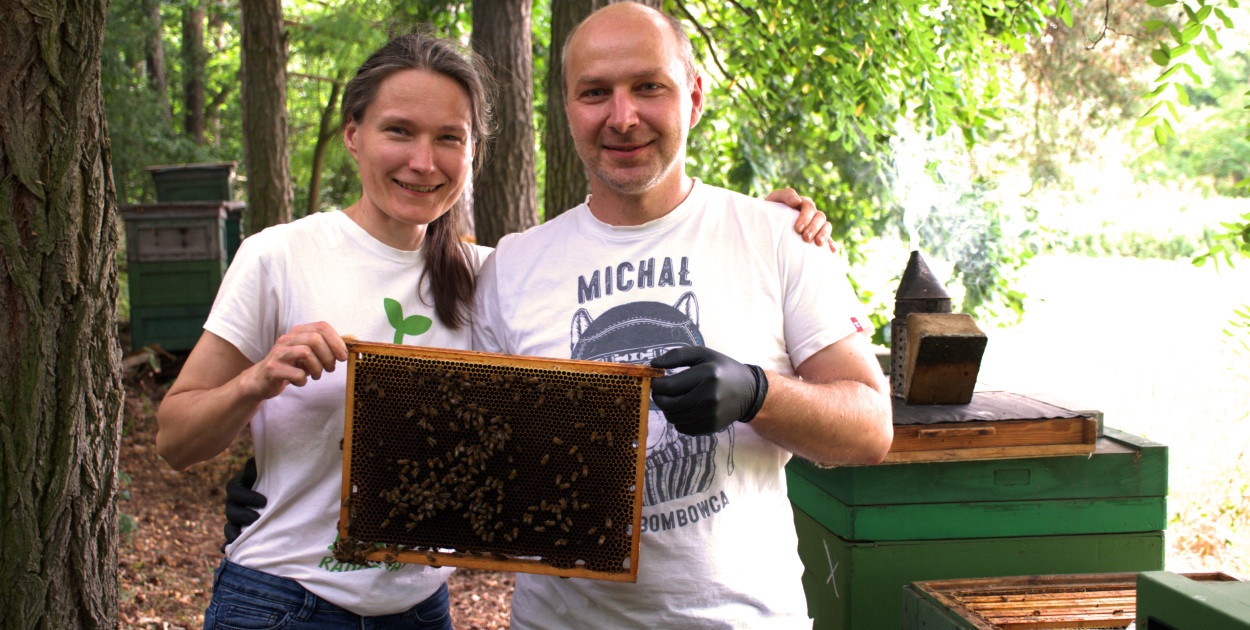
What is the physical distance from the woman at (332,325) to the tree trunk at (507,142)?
13.0ft

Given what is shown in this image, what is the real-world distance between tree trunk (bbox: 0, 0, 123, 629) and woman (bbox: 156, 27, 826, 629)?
63cm

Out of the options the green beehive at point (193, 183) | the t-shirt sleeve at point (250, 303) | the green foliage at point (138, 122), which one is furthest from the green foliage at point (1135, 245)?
the t-shirt sleeve at point (250, 303)

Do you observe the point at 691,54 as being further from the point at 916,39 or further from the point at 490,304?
the point at 916,39

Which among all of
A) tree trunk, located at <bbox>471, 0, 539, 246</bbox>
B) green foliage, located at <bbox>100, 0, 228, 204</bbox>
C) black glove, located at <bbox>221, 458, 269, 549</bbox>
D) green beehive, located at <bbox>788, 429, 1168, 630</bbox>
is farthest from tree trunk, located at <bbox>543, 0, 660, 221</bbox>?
green foliage, located at <bbox>100, 0, 228, 204</bbox>

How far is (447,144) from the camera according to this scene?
2141 millimetres

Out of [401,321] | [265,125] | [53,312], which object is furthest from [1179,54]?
[265,125]

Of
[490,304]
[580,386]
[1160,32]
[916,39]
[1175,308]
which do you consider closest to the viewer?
[580,386]

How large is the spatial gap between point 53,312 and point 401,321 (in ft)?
3.55

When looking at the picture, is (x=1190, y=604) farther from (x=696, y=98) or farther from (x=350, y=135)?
(x=350, y=135)

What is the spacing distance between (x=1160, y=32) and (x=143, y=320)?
11694 mm

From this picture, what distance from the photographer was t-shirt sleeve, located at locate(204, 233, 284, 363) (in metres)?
1.97

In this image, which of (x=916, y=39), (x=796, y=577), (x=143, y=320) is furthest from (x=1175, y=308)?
(x=143, y=320)

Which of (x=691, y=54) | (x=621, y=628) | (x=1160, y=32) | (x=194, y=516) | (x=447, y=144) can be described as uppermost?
(x=1160, y=32)

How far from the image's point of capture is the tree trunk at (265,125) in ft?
29.1
